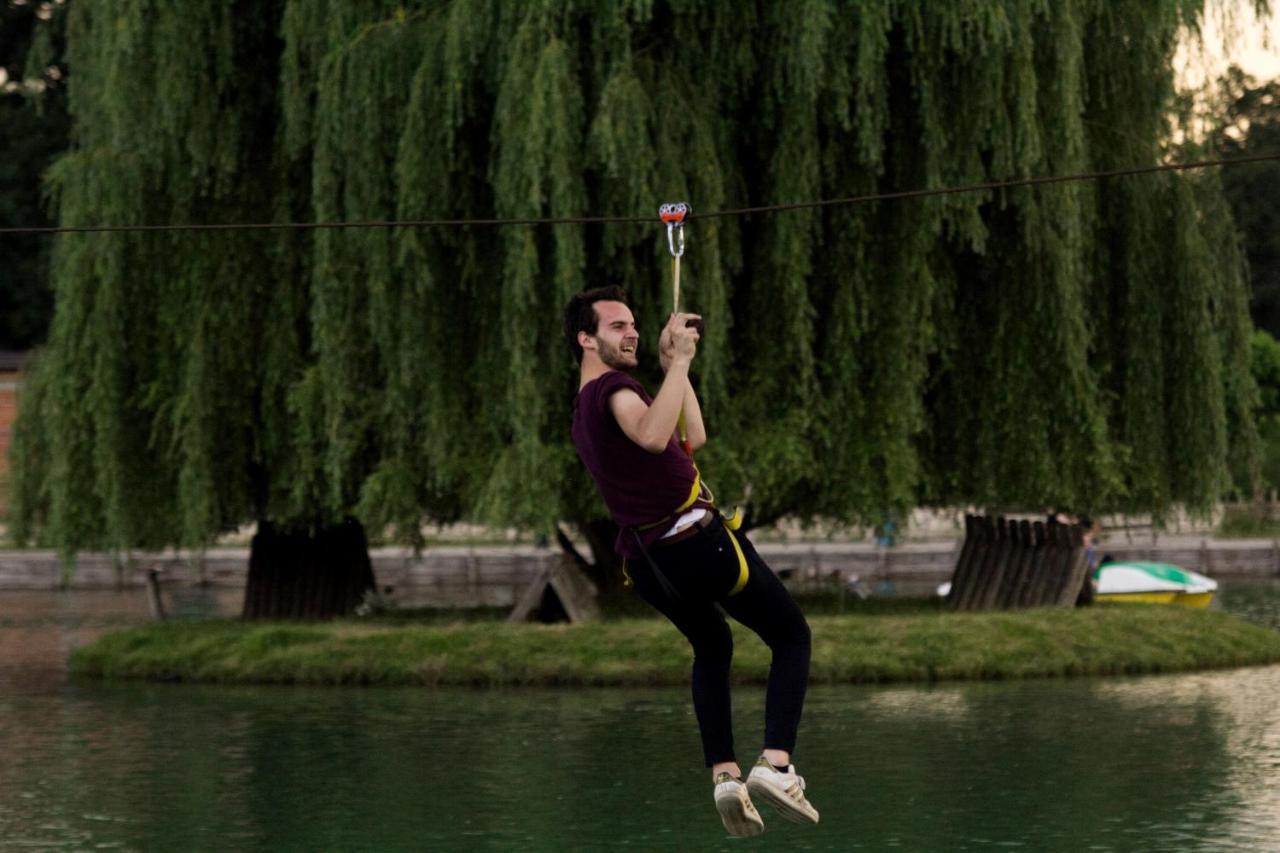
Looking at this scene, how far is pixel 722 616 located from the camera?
30.8 feet

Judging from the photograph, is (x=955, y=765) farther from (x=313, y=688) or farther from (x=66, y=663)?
(x=66, y=663)

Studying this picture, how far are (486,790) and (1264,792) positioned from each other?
16.2 ft

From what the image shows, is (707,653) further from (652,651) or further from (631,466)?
(652,651)

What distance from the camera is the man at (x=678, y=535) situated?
913 cm

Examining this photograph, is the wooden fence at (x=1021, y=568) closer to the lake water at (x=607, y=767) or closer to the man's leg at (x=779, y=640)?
the lake water at (x=607, y=767)

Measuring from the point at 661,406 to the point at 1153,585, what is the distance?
1048 inches

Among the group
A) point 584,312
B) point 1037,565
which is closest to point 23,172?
point 1037,565

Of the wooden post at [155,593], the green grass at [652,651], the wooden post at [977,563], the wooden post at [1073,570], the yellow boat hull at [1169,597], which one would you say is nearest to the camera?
the green grass at [652,651]

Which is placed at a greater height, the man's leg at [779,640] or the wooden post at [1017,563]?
the man's leg at [779,640]

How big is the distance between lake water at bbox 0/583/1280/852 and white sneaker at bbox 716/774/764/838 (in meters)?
3.66

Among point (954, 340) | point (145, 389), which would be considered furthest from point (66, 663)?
point (954, 340)

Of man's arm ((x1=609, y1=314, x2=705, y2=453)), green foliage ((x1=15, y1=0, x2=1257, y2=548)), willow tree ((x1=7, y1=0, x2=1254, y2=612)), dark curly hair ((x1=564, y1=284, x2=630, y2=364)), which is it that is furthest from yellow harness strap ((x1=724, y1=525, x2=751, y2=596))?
willow tree ((x1=7, y1=0, x2=1254, y2=612))

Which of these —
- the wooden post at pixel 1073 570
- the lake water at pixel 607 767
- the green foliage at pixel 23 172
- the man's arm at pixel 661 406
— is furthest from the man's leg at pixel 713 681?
the green foliage at pixel 23 172

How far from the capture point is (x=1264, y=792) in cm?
1479
